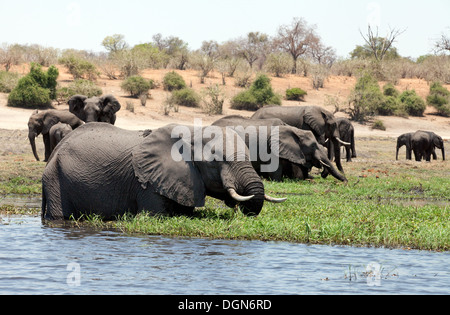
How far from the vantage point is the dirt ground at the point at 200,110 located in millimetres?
31786

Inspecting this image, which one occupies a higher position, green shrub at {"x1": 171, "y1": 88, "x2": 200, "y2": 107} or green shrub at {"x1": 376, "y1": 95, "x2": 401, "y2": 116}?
green shrub at {"x1": 171, "y1": 88, "x2": 200, "y2": 107}

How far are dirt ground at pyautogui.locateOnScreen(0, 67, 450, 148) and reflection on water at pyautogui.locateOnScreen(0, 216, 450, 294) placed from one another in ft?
53.2

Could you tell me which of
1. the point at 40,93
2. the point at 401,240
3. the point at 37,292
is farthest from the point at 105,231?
the point at 40,93

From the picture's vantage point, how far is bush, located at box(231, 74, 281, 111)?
3959 cm

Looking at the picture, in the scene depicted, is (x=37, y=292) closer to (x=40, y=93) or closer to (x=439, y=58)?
(x=40, y=93)

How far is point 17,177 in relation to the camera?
1708cm

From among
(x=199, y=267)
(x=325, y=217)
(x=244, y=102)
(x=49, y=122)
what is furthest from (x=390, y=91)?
(x=199, y=267)

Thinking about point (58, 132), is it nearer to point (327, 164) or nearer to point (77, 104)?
point (77, 104)

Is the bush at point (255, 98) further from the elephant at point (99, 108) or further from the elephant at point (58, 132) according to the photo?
the elephant at point (99, 108)

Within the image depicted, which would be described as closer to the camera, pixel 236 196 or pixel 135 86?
pixel 236 196

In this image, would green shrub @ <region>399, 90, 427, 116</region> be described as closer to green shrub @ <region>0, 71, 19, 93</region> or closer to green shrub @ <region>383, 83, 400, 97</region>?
green shrub @ <region>383, 83, 400, 97</region>

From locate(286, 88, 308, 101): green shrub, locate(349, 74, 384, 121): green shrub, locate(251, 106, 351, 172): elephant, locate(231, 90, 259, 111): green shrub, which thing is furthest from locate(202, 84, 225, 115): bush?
locate(251, 106, 351, 172): elephant

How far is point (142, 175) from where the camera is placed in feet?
34.7

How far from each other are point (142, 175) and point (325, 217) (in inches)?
122
